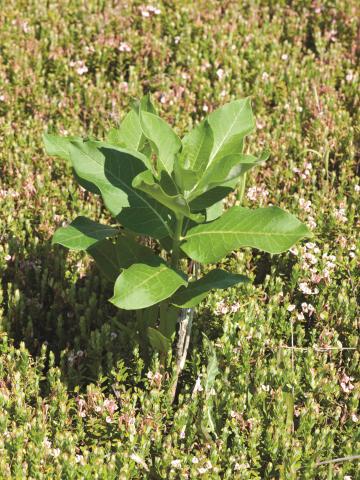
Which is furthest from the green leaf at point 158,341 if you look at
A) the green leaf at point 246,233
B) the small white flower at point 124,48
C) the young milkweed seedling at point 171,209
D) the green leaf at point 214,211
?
the small white flower at point 124,48

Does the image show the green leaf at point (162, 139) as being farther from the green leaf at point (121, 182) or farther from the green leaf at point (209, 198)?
the green leaf at point (209, 198)

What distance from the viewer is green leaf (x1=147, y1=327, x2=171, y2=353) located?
15.5 ft

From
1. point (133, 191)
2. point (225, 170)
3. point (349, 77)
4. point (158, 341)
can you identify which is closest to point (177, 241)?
point (133, 191)

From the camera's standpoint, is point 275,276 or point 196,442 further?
point 275,276

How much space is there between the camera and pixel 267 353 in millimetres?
5359

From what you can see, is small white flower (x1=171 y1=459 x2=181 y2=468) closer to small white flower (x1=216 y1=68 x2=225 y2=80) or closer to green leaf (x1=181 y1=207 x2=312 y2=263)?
green leaf (x1=181 y1=207 x2=312 y2=263)

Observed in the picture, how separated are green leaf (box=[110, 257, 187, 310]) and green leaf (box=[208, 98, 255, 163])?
33.1 inches

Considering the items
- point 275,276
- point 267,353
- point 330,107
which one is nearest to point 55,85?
point 330,107

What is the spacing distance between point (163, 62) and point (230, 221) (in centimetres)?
388

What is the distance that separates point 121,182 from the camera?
4.57m

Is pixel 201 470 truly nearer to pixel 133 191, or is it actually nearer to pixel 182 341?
pixel 182 341

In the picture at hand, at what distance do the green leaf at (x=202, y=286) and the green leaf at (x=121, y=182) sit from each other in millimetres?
363

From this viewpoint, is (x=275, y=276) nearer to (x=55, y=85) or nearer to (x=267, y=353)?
(x=267, y=353)

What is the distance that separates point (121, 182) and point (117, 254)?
51 cm
